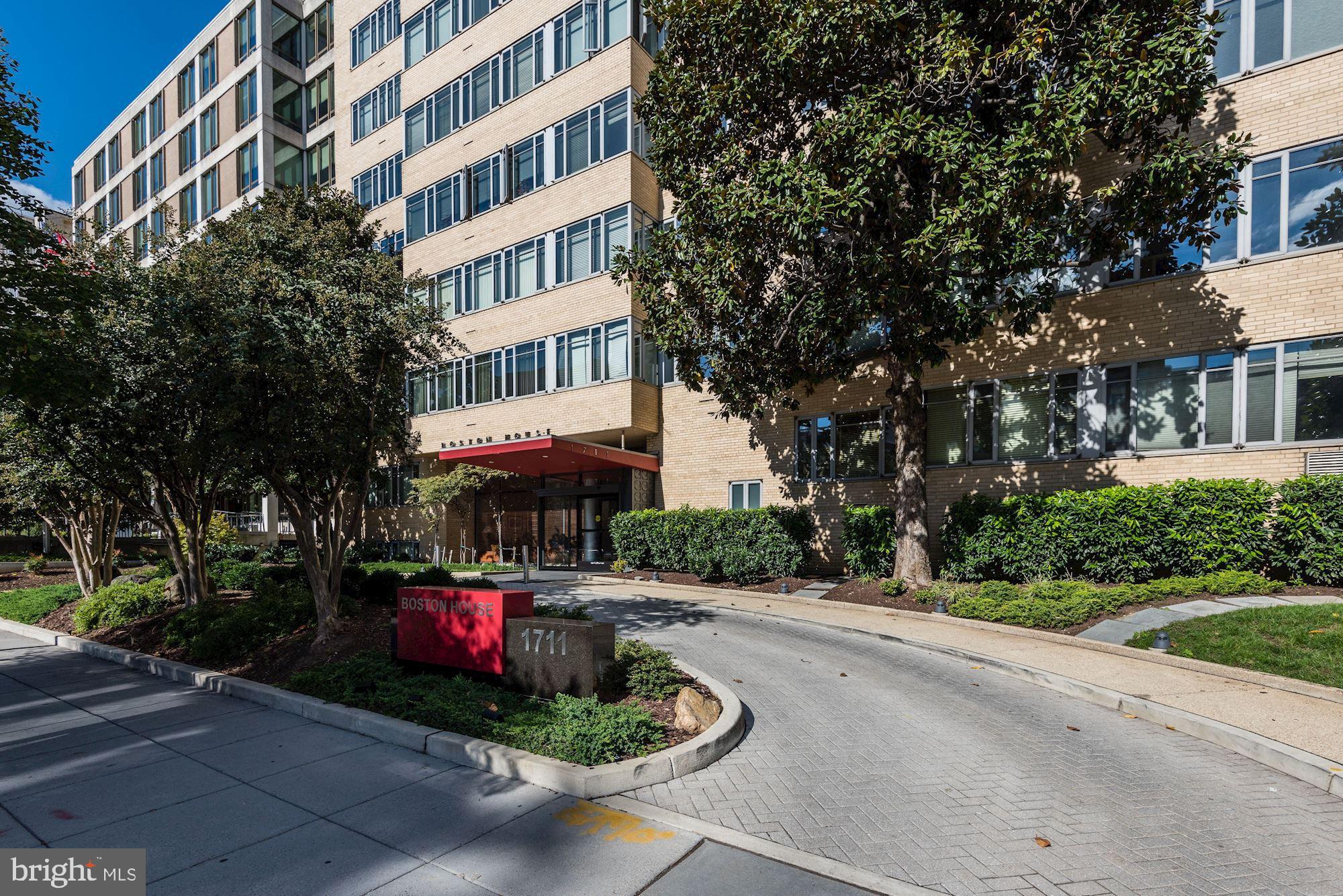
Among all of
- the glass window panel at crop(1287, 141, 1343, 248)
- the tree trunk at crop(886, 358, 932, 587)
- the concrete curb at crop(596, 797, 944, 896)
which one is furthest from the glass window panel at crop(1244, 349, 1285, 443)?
the concrete curb at crop(596, 797, 944, 896)

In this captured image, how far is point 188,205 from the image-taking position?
41.7 m

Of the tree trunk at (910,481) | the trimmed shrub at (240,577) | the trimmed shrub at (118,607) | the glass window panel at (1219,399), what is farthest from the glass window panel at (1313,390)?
the trimmed shrub at (118,607)

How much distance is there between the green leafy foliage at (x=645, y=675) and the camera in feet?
23.2

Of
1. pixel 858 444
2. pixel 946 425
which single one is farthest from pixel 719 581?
pixel 946 425

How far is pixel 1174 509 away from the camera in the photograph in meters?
12.4

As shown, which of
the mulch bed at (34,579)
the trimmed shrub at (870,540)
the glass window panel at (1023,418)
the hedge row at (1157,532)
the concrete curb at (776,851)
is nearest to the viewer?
the concrete curb at (776,851)

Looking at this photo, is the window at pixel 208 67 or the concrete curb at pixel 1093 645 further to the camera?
the window at pixel 208 67

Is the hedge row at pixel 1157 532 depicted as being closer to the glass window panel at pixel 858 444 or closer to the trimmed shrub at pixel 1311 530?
the trimmed shrub at pixel 1311 530

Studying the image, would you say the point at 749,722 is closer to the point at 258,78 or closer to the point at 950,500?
the point at 950,500

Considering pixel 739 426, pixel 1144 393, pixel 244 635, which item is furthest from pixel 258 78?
pixel 1144 393

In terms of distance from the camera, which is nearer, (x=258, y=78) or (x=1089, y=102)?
(x=1089, y=102)

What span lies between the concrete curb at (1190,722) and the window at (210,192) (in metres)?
45.3

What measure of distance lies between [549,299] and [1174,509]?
741 inches

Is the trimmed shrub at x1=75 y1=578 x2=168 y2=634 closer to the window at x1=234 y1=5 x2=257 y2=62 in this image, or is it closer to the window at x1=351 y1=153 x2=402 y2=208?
the window at x1=351 y1=153 x2=402 y2=208
